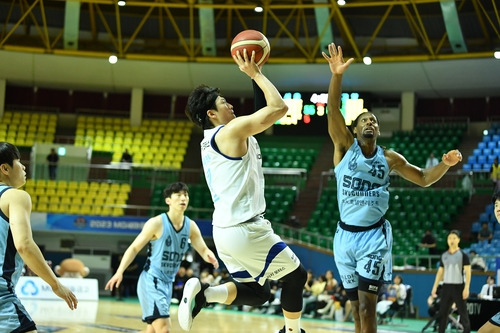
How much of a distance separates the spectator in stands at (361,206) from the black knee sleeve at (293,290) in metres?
1.11

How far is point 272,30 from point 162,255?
80.2 feet

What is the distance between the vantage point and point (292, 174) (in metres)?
29.6

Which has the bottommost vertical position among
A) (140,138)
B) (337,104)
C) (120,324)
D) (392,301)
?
(120,324)

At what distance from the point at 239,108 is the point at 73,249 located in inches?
409

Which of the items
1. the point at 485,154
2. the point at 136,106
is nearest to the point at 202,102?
the point at 485,154

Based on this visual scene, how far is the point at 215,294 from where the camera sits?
607 centimetres

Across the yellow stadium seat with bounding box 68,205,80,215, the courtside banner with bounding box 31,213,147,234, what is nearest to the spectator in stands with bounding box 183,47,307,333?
the courtside banner with bounding box 31,213,147,234

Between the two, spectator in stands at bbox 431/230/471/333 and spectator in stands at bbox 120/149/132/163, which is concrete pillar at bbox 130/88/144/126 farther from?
spectator in stands at bbox 431/230/471/333

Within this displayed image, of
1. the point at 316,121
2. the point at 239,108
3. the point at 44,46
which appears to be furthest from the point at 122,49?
the point at 316,121

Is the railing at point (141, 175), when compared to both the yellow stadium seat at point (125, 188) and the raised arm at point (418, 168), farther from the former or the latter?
the raised arm at point (418, 168)

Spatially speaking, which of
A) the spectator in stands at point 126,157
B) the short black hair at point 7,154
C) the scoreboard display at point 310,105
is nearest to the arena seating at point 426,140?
the scoreboard display at point 310,105

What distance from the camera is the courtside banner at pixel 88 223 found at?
27.0 metres

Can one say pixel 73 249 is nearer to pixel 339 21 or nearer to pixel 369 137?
pixel 339 21

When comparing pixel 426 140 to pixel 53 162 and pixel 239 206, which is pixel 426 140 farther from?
pixel 239 206
